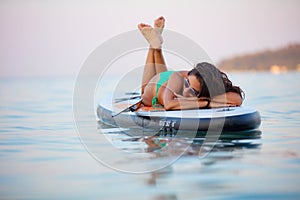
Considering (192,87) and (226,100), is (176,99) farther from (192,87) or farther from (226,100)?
(226,100)

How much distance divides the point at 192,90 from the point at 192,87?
0.04 metres

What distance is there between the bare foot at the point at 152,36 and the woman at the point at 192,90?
450mm

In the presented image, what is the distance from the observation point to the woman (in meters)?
5.90

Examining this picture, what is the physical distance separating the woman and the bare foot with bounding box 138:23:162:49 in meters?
0.45

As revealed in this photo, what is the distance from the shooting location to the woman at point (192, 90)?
590cm

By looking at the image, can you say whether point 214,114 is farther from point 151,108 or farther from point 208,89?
point 151,108

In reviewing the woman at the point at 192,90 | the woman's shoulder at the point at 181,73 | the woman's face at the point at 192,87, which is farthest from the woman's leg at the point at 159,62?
the woman's face at the point at 192,87

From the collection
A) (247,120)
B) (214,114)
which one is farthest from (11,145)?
(247,120)

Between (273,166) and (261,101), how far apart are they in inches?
253

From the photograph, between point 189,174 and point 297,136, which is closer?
point 189,174

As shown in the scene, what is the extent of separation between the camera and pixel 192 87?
19.5 ft

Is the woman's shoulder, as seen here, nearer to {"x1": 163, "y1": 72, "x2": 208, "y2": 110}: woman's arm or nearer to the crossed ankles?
{"x1": 163, "y1": 72, "x2": 208, "y2": 110}: woman's arm

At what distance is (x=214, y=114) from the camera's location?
18.5ft

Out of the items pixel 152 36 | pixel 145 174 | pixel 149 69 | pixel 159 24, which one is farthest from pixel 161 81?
pixel 145 174
